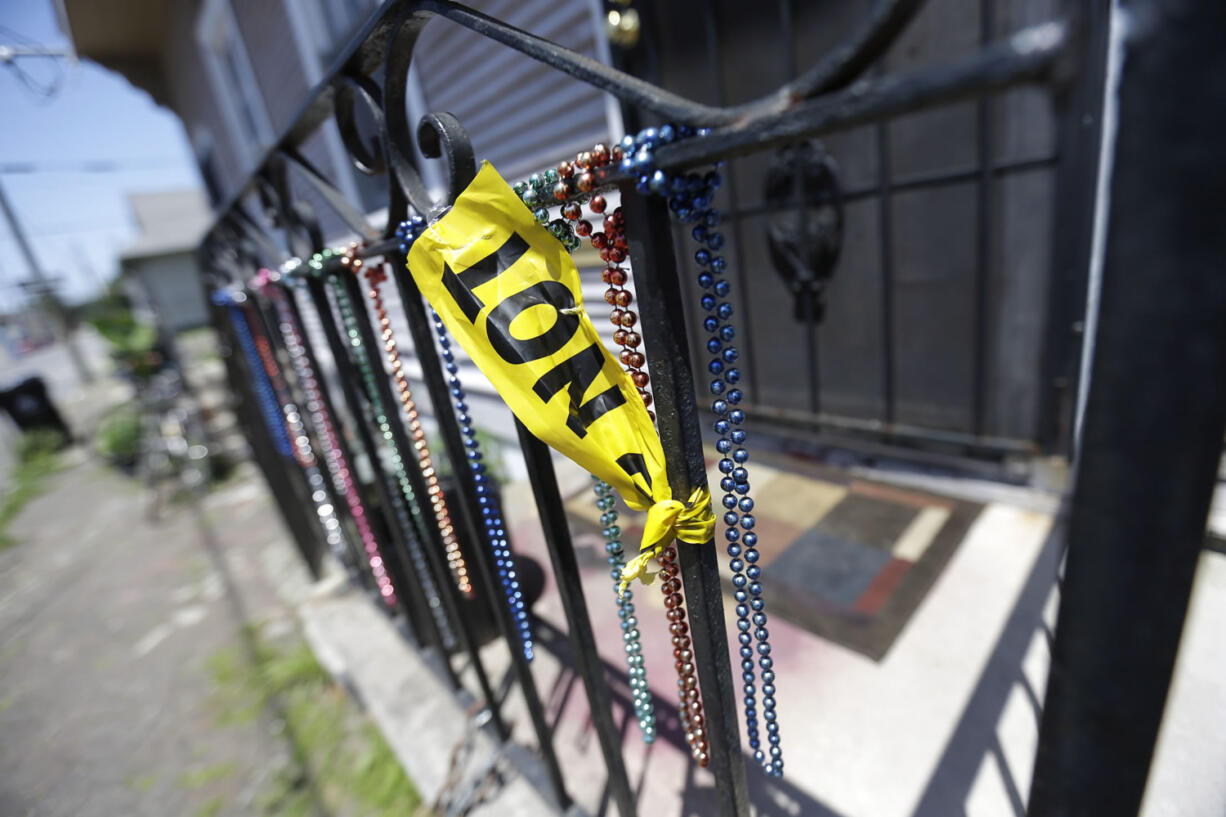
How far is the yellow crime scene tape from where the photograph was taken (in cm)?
81

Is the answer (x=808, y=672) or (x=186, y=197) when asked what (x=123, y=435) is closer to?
(x=808, y=672)

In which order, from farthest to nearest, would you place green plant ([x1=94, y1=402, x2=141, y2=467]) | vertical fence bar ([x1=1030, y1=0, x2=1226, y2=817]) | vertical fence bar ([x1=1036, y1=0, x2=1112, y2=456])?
green plant ([x1=94, y1=402, x2=141, y2=467]) < vertical fence bar ([x1=1036, y1=0, x2=1112, y2=456]) < vertical fence bar ([x1=1030, y1=0, x2=1226, y2=817])

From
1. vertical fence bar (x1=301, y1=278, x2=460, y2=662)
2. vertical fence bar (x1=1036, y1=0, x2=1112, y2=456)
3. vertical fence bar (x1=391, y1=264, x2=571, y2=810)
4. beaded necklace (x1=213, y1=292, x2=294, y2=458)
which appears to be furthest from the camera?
beaded necklace (x1=213, y1=292, x2=294, y2=458)

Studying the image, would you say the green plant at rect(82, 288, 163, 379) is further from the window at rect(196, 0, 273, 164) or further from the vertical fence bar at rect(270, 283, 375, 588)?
the vertical fence bar at rect(270, 283, 375, 588)

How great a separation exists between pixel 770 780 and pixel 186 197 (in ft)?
128

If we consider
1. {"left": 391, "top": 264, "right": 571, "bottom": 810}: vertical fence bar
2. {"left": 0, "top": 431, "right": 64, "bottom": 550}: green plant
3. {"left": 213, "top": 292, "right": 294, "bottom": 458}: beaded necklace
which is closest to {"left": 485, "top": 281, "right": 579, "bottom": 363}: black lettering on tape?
{"left": 391, "top": 264, "right": 571, "bottom": 810}: vertical fence bar

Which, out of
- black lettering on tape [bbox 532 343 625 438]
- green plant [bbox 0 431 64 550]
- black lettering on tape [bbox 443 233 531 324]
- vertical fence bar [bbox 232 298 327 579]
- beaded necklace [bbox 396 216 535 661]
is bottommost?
green plant [bbox 0 431 64 550]

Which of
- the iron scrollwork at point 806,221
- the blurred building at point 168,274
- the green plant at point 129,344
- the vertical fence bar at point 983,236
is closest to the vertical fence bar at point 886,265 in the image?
the iron scrollwork at point 806,221

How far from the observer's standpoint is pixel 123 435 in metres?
8.05

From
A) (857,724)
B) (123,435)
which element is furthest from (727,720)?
(123,435)

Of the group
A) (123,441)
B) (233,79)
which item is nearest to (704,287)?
(233,79)

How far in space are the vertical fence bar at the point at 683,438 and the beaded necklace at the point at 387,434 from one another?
3.21 feet

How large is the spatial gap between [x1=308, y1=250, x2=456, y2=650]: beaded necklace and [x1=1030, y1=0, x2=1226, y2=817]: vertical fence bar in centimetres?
144

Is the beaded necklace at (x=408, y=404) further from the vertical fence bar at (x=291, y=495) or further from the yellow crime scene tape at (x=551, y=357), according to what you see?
the vertical fence bar at (x=291, y=495)
